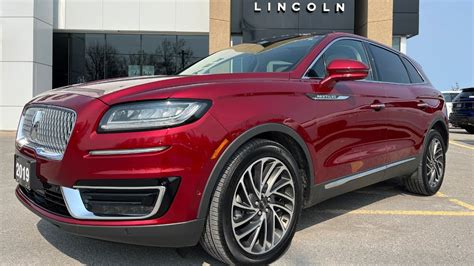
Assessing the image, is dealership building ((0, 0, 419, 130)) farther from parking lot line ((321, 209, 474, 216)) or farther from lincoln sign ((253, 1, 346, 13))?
parking lot line ((321, 209, 474, 216))

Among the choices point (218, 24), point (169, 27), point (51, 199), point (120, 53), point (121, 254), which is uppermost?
point (218, 24)

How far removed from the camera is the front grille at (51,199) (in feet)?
8.66

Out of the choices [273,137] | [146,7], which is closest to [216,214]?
[273,137]

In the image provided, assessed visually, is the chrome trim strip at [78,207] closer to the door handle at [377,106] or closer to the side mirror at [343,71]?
the side mirror at [343,71]

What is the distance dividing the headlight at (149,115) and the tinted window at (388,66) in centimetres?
253

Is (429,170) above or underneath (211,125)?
underneath

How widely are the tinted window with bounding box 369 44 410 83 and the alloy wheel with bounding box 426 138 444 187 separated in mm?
900

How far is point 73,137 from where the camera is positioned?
8.25 feet

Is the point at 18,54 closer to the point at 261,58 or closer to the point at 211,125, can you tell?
the point at 261,58

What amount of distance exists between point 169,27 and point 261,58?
1312 centimetres

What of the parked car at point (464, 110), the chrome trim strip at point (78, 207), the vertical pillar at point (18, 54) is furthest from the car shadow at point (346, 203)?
the vertical pillar at point (18, 54)

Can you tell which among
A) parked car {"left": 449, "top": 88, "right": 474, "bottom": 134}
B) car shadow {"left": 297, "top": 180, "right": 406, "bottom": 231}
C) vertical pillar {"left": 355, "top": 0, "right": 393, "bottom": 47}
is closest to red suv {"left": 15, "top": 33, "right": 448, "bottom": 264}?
car shadow {"left": 297, "top": 180, "right": 406, "bottom": 231}

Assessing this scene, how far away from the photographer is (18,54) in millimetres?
14281

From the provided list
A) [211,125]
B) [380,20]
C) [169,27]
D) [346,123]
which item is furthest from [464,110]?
[211,125]
